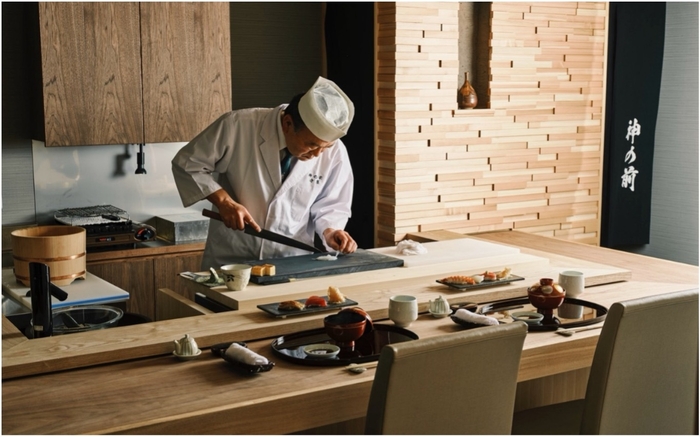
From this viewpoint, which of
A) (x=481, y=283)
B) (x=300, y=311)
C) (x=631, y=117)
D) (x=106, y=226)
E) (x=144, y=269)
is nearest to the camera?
(x=300, y=311)

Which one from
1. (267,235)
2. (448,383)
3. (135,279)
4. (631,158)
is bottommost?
(135,279)

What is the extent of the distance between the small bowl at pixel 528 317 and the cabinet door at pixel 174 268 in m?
2.11

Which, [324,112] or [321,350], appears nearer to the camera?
[321,350]

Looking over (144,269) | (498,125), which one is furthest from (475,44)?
(144,269)

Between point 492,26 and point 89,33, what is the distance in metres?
2.08

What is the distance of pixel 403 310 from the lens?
2.35 m

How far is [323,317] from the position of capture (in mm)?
2396

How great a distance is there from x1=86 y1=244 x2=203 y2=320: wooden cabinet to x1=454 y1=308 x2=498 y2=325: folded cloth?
Result: 2.09 meters

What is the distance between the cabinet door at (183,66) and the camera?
418 centimetres

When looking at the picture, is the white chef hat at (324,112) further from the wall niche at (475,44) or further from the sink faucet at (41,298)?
the wall niche at (475,44)

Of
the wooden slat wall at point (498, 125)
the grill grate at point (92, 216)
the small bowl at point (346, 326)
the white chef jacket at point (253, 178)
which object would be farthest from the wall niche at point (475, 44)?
the small bowl at point (346, 326)

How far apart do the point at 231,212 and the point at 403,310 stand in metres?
→ 0.97

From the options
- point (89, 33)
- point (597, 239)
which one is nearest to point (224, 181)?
point (89, 33)

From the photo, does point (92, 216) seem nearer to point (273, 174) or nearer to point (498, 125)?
point (273, 174)
